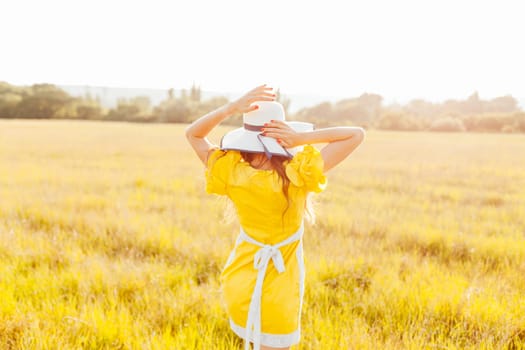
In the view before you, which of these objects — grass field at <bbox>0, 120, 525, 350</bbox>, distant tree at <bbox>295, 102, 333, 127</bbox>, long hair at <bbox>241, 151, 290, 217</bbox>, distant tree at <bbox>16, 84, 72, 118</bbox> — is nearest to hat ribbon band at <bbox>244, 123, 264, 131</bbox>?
long hair at <bbox>241, 151, 290, 217</bbox>

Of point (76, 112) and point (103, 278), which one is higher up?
point (76, 112)

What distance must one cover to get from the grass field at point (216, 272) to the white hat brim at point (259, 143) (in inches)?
55.1

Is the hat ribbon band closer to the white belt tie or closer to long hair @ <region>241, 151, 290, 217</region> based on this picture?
long hair @ <region>241, 151, 290, 217</region>

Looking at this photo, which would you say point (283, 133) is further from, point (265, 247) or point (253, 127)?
point (265, 247)

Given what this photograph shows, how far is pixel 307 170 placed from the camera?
187 cm

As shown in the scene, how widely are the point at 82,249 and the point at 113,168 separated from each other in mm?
8083

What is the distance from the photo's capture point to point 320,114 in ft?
240

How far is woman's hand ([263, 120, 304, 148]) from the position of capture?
1.91 metres

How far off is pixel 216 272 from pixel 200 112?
62.3 metres

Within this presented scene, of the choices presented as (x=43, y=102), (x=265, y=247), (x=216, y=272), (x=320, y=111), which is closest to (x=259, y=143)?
(x=265, y=247)

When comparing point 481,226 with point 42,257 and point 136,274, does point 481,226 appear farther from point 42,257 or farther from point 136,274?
point 42,257

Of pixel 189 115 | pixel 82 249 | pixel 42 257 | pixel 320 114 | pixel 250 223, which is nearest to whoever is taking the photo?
pixel 250 223

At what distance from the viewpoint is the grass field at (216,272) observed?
2.83 metres

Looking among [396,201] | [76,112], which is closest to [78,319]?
[396,201]
